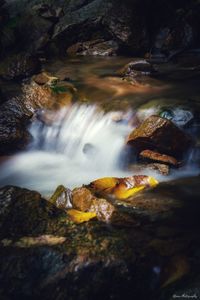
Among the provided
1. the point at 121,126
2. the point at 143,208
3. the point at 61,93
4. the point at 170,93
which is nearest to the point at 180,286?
the point at 143,208

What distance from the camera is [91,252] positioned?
201 inches

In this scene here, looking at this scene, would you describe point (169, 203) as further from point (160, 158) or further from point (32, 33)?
point (32, 33)

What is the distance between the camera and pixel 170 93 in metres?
10.4

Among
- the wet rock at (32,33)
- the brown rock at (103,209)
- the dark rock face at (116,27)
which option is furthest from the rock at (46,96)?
the wet rock at (32,33)

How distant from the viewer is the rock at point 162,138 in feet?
26.0

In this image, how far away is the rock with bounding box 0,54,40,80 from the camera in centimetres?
1348

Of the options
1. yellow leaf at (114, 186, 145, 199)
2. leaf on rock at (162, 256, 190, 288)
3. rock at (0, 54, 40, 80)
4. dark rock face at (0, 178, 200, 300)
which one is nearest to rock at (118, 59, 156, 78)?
rock at (0, 54, 40, 80)

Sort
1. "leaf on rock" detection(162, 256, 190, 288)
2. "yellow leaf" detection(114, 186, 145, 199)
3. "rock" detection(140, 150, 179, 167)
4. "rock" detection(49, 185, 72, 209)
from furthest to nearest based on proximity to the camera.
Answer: "rock" detection(140, 150, 179, 167) → "yellow leaf" detection(114, 186, 145, 199) → "rock" detection(49, 185, 72, 209) → "leaf on rock" detection(162, 256, 190, 288)

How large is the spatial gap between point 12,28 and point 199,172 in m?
11.5

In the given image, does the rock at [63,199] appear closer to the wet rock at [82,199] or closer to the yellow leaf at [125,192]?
the wet rock at [82,199]

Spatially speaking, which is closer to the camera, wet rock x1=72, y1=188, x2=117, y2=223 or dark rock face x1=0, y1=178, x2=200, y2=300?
dark rock face x1=0, y1=178, x2=200, y2=300

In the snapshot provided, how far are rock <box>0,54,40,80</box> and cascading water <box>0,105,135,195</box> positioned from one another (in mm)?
3463

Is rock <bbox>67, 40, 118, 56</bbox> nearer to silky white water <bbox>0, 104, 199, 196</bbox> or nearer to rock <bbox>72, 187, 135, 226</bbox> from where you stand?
silky white water <bbox>0, 104, 199, 196</bbox>

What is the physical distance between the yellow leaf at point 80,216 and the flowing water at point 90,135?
1547 mm
